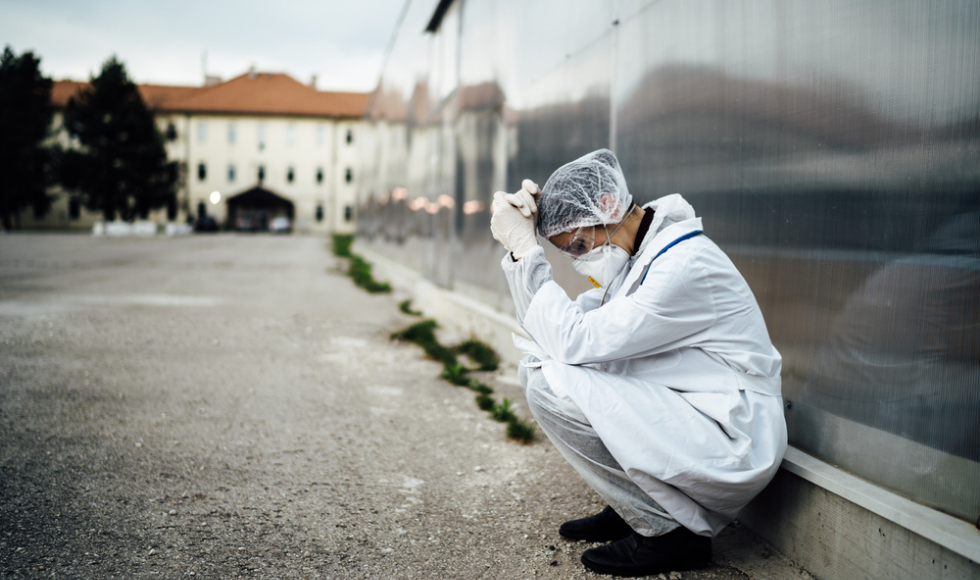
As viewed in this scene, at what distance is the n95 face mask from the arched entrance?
57.0 metres

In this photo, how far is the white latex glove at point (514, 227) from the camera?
2.43 metres

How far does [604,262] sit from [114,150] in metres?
52.3

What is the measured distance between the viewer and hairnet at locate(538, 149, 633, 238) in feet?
7.71

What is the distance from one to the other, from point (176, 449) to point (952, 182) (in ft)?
11.4

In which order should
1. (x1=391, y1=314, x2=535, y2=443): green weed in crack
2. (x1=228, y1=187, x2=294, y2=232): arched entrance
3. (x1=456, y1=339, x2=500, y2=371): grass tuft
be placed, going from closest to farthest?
(x1=391, y1=314, x2=535, y2=443): green weed in crack < (x1=456, y1=339, x2=500, y2=371): grass tuft < (x1=228, y1=187, x2=294, y2=232): arched entrance

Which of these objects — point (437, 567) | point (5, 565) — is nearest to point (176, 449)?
point (5, 565)

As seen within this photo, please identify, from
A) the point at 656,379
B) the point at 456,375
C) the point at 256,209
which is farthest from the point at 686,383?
the point at 256,209

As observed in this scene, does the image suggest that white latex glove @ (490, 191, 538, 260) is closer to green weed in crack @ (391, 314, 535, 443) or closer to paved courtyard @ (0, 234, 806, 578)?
paved courtyard @ (0, 234, 806, 578)

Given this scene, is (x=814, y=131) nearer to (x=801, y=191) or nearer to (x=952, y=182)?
(x=801, y=191)

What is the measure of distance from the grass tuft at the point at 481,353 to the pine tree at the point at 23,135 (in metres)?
50.7

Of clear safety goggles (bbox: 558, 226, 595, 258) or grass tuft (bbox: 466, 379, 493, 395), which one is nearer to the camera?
clear safety goggles (bbox: 558, 226, 595, 258)

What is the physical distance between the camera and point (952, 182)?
1.86 m

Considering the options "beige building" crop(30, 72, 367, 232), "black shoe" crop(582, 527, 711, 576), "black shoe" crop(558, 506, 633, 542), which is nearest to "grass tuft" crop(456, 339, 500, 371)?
"black shoe" crop(558, 506, 633, 542)

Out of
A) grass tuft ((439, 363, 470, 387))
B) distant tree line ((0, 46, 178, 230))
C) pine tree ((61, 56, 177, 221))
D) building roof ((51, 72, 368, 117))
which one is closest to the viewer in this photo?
grass tuft ((439, 363, 470, 387))
